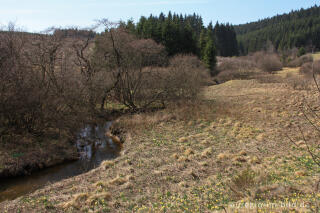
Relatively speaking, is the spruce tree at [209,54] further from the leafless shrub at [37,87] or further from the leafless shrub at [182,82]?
the leafless shrub at [37,87]

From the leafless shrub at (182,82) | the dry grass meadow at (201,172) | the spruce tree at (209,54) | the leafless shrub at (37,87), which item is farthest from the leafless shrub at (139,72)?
the spruce tree at (209,54)

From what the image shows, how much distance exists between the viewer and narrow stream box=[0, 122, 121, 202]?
387 inches

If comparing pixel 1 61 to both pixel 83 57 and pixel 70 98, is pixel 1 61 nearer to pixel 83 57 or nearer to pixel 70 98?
pixel 70 98

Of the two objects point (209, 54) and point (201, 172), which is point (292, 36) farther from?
point (201, 172)

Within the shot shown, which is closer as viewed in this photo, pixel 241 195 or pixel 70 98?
pixel 241 195

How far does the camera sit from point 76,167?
12109mm

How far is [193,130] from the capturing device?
16359 millimetres

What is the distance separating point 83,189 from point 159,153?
467 cm

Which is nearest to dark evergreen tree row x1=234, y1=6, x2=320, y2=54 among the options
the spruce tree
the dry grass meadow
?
the spruce tree

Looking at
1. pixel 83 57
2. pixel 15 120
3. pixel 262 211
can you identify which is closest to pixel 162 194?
pixel 262 211

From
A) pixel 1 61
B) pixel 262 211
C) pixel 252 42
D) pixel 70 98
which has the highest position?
pixel 252 42

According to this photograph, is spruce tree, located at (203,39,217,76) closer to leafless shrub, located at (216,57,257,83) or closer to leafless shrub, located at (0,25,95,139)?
leafless shrub, located at (216,57,257,83)

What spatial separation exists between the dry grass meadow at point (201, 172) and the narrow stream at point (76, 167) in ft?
3.70

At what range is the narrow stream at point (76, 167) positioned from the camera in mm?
9841
